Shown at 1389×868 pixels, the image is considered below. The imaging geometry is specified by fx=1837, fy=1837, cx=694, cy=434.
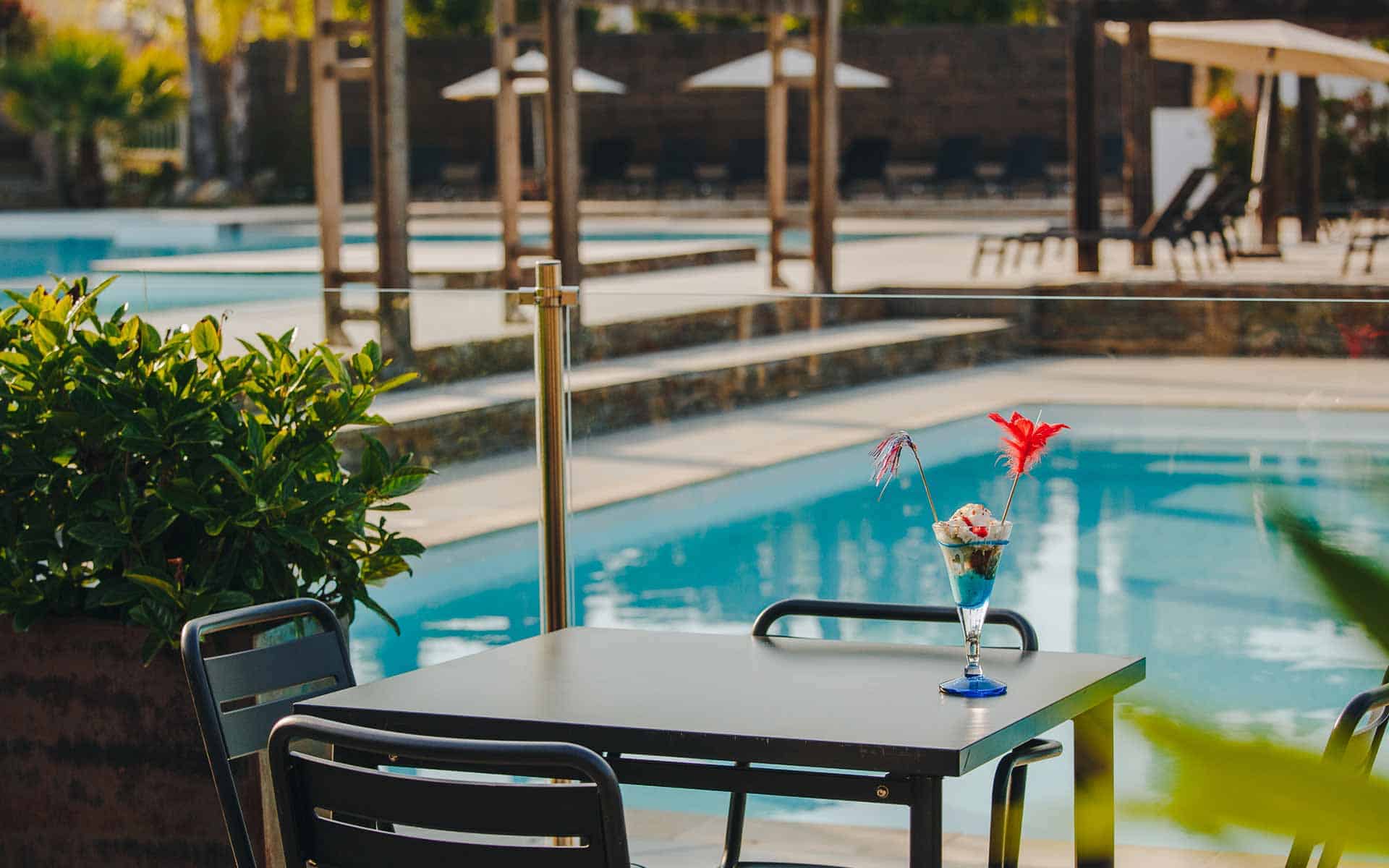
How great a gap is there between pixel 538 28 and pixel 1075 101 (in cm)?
452

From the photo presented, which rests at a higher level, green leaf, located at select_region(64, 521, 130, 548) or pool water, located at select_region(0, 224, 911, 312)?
pool water, located at select_region(0, 224, 911, 312)

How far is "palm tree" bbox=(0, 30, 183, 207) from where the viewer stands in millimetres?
23844

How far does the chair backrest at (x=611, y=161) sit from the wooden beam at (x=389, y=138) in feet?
53.5

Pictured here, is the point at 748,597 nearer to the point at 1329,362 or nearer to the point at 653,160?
the point at 1329,362

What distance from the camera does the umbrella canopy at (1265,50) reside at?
43.7 feet

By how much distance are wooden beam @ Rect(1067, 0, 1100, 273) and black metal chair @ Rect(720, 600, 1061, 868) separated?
418 inches

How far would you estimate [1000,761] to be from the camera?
8.64 ft

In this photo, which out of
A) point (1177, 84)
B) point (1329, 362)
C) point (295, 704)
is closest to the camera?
point (295, 704)

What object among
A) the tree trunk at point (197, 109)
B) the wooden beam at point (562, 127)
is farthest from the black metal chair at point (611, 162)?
the wooden beam at point (562, 127)

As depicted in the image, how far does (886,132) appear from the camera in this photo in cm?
2558

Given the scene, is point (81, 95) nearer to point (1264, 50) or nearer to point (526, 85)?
point (526, 85)

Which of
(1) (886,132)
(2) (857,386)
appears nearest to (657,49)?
(1) (886,132)

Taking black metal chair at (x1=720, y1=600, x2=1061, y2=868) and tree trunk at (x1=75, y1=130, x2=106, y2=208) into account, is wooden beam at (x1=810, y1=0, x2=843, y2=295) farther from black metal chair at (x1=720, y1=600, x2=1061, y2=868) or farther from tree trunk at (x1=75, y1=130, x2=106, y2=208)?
tree trunk at (x1=75, y1=130, x2=106, y2=208)

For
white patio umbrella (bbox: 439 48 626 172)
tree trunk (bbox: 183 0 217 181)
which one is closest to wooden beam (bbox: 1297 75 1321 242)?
white patio umbrella (bbox: 439 48 626 172)
